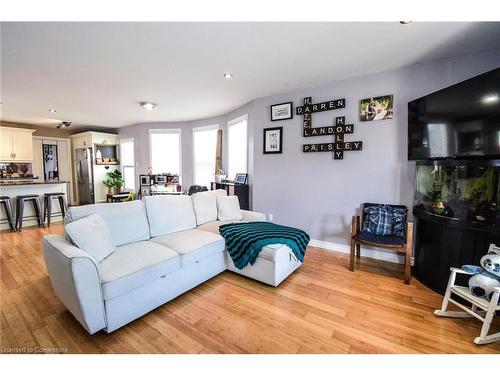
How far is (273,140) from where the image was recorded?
148 inches

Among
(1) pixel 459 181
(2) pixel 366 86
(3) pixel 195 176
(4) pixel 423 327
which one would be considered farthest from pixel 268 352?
(3) pixel 195 176

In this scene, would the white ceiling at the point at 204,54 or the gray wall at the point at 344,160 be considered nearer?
the white ceiling at the point at 204,54

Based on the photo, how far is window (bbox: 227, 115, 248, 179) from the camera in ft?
14.7

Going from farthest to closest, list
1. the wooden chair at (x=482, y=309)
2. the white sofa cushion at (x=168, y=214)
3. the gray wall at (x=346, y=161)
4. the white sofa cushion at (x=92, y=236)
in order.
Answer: the gray wall at (x=346, y=161) < the white sofa cushion at (x=168, y=214) < the white sofa cushion at (x=92, y=236) < the wooden chair at (x=482, y=309)

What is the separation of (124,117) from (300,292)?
5.55 meters

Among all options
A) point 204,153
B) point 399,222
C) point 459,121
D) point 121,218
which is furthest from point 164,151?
point 459,121

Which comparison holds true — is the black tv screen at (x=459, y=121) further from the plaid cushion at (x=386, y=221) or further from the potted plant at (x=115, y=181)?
the potted plant at (x=115, y=181)

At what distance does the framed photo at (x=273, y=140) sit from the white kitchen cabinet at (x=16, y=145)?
6.38 meters

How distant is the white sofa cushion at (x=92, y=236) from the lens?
5.76 feet

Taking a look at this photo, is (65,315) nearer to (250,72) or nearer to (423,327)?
(423,327)

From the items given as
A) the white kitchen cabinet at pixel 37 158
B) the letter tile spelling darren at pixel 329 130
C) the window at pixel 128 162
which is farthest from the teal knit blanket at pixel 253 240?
the white kitchen cabinet at pixel 37 158

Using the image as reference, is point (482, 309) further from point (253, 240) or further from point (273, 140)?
point (273, 140)

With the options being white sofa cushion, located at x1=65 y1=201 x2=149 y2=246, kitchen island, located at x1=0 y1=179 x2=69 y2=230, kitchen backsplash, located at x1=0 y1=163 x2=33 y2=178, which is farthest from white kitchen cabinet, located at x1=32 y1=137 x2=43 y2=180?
white sofa cushion, located at x1=65 y1=201 x2=149 y2=246

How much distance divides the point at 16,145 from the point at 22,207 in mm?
2621
